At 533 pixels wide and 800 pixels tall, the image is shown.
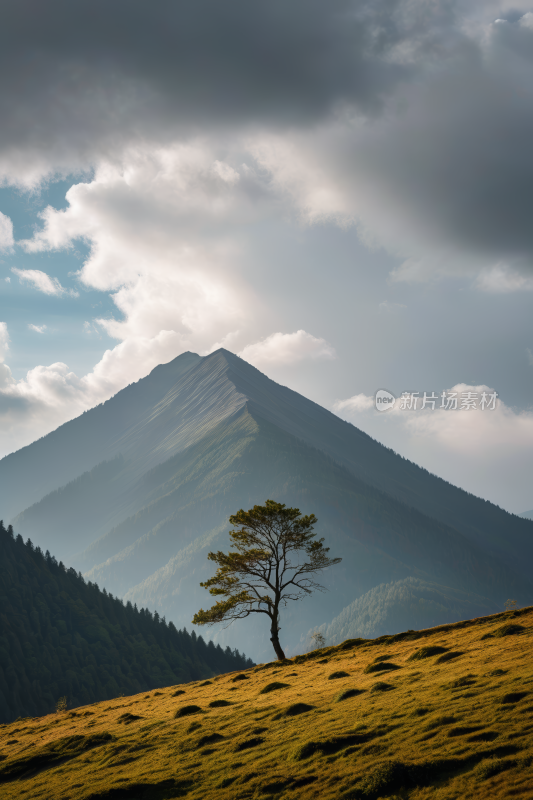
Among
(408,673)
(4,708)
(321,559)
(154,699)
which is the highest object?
(321,559)

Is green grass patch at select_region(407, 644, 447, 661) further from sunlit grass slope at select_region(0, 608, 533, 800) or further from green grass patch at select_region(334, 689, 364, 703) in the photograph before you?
green grass patch at select_region(334, 689, 364, 703)

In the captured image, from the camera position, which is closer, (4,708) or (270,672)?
(270,672)

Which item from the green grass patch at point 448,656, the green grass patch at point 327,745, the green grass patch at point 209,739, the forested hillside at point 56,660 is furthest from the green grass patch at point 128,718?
the forested hillside at point 56,660

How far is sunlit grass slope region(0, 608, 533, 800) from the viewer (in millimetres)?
18688

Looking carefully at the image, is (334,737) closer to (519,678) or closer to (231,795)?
(231,795)

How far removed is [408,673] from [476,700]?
11.2 m

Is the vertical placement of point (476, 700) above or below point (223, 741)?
above

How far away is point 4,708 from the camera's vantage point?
148250mm

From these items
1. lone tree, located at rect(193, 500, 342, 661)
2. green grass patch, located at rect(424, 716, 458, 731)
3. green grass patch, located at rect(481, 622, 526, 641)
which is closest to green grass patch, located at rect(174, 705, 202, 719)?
lone tree, located at rect(193, 500, 342, 661)

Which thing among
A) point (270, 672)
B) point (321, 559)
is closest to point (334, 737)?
point (270, 672)

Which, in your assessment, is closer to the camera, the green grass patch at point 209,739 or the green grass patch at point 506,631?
the green grass patch at point 209,739

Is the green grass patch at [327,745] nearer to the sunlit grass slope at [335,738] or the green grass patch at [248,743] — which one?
the sunlit grass slope at [335,738]

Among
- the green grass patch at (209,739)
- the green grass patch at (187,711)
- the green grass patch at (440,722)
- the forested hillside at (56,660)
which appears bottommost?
the forested hillside at (56,660)

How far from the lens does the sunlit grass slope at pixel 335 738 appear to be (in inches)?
736
